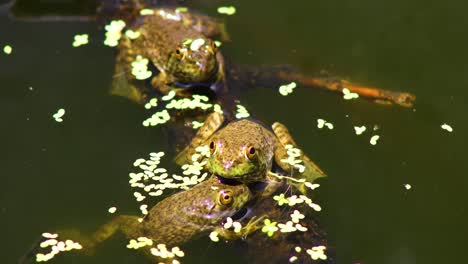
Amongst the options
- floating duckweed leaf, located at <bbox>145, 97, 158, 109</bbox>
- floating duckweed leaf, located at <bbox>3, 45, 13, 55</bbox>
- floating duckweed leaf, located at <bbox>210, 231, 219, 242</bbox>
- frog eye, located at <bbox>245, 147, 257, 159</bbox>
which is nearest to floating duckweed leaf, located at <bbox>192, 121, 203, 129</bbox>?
floating duckweed leaf, located at <bbox>145, 97, 158, 109</bbox>

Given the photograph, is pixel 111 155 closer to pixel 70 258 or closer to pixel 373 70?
pixel 70 258

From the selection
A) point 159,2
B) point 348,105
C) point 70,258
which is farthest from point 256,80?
point 70,258

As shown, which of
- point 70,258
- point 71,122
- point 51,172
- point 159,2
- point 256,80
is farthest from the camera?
point 159,2

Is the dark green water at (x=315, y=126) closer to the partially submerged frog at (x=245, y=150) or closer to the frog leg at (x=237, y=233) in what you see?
the frog leg at (x=237, y=233)

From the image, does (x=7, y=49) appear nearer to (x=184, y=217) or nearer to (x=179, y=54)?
(x=179, y=54)

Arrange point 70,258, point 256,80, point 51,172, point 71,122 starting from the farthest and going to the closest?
point 256,80 → point 71,122 → point 51,172 → point 70,258

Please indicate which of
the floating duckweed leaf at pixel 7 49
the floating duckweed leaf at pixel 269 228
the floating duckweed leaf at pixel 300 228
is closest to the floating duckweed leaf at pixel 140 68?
the floating duckweed leaf at pixel 7 49

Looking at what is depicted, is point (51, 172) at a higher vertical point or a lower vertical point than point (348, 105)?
lower
